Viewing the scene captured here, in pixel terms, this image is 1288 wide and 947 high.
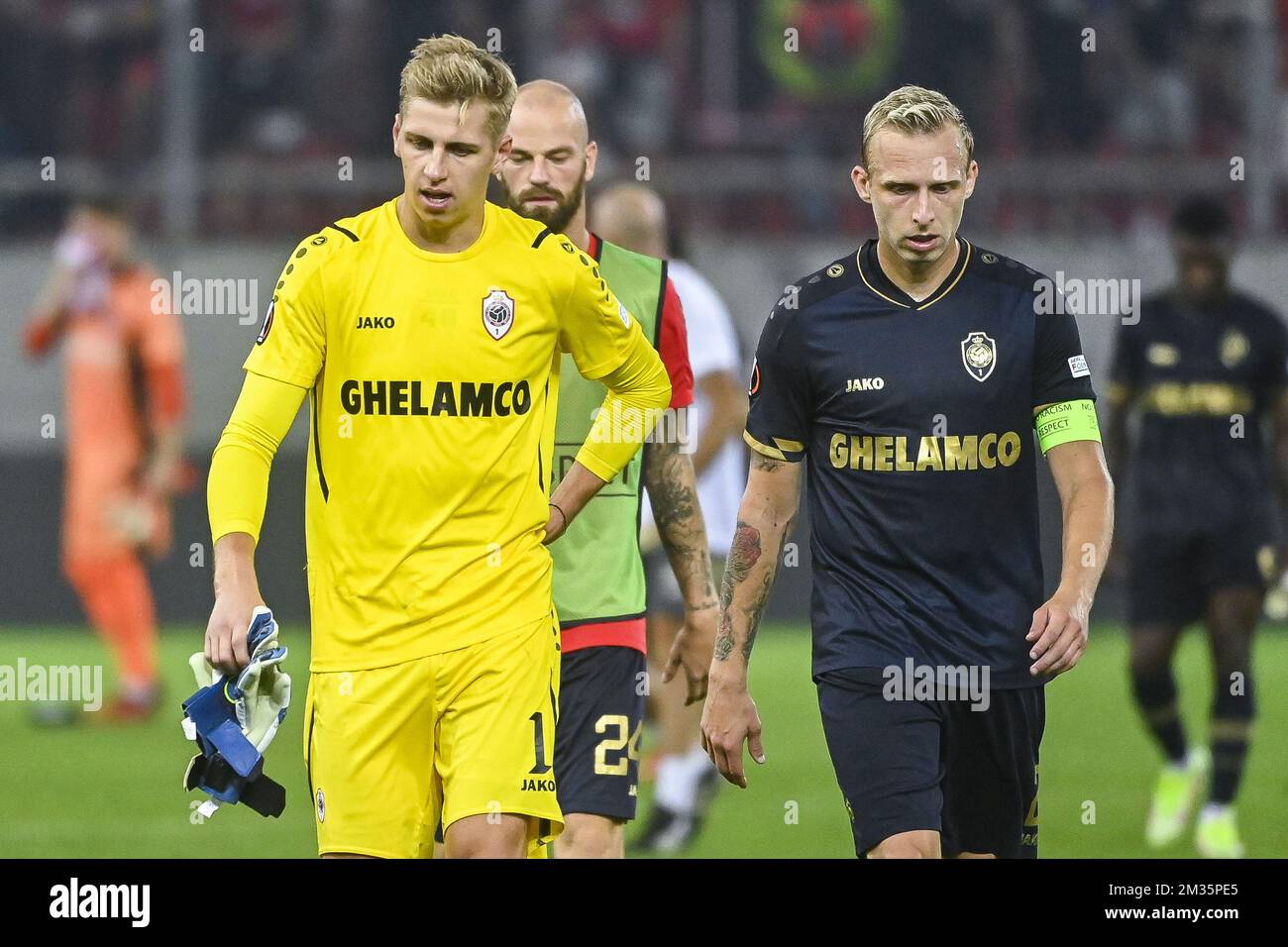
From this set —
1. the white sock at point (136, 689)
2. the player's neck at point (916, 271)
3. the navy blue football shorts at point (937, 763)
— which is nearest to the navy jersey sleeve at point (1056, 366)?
the player's neck at point (916, 271)

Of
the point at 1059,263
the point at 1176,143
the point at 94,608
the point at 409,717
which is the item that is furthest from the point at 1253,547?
the point at 1176,143

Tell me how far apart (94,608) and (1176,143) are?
985 cm

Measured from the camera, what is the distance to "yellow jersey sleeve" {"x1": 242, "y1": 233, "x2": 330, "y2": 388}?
4309 mm

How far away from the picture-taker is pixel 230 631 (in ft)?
13.0

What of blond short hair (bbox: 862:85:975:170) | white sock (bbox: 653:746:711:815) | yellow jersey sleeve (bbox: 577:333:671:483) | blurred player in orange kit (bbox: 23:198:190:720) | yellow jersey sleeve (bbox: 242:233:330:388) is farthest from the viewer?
blurred player in orange kit (bbox: 23:198:190:720)

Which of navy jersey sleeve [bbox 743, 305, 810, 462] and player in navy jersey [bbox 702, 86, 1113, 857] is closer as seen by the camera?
player in navy jersey [bbox 702, 86, 1113, 857]

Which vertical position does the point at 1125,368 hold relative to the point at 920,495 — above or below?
above

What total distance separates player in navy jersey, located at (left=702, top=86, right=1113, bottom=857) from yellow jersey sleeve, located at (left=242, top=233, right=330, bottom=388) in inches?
38.3

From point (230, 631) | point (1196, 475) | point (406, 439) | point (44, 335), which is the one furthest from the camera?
point (44, 335)

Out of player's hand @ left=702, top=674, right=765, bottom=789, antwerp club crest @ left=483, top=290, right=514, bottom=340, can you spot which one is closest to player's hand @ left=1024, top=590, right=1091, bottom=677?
player's hand @ left=702, top=674, right=765, bottom=789

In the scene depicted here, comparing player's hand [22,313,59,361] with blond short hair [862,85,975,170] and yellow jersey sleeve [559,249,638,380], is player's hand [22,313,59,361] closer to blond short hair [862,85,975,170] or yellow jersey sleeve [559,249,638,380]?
yellow jersey sleeve [559,249,638,380]

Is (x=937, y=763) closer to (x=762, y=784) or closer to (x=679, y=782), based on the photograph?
(x=679, y=782)

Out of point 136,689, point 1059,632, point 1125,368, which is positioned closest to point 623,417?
point 1059,632
